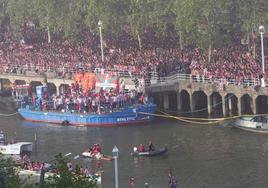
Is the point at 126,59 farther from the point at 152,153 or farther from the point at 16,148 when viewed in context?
the point at 152,153

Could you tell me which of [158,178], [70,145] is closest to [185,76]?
[70,145]

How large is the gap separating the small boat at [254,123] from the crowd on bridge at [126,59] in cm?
670

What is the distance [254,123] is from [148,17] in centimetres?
3463

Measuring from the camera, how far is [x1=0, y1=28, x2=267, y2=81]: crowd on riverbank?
84.3 m

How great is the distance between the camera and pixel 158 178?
56500 millimetres

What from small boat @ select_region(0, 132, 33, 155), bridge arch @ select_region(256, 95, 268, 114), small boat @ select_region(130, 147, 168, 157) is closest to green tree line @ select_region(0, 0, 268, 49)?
bridge arch @ select_region(256, 95, 268, 114)

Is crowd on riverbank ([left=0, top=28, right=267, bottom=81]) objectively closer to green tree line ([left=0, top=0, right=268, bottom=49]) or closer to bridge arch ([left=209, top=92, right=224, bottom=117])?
green tree line ([left=0, top=0, right=268, bottom=49])

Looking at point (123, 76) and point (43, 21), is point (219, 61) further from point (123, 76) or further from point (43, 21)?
point (43, 21)

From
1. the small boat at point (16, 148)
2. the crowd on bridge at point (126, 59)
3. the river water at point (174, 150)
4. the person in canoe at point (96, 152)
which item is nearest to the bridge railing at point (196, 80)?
the crowd on bridge at point (126, 59)

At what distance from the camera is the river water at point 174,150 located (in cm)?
5594

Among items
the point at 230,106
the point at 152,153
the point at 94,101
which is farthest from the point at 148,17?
the point at 152,153

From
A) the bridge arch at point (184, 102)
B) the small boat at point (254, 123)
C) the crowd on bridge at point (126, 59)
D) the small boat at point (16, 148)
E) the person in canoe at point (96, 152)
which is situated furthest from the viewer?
the bridge arch at point (184, 102)

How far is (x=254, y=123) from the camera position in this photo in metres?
71.3

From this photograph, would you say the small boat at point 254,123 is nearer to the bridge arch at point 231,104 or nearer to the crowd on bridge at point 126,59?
the crowd on bridge at point 126,59
